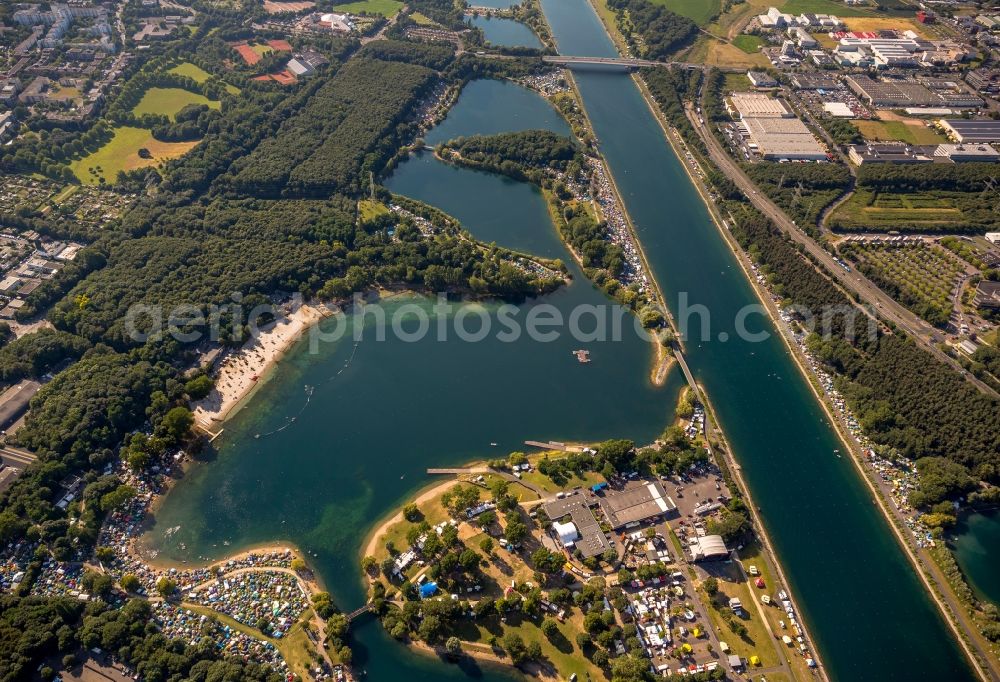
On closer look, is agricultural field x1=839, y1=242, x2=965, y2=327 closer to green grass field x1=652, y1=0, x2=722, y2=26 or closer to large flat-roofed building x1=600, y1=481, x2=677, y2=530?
large flat-roofed building x1=600, y1=481, x2=677, y2=530

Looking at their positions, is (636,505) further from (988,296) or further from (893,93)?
(893,93)

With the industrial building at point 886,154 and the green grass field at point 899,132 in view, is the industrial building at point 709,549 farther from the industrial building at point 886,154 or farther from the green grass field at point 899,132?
the green grass field at point 899,132

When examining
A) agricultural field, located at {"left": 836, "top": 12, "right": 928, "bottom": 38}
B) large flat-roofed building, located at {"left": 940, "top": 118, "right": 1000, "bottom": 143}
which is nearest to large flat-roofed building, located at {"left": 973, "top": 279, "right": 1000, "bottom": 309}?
large flat-roofed building, located at {"left": 940, "top": 118, "right": 1000, "bottom": 143}

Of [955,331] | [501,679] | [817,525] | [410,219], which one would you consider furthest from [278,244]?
[955,331]

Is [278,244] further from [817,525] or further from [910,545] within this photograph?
[910,545]

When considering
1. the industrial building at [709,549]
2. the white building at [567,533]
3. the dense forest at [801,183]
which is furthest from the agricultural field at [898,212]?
the white building at [567,533]
